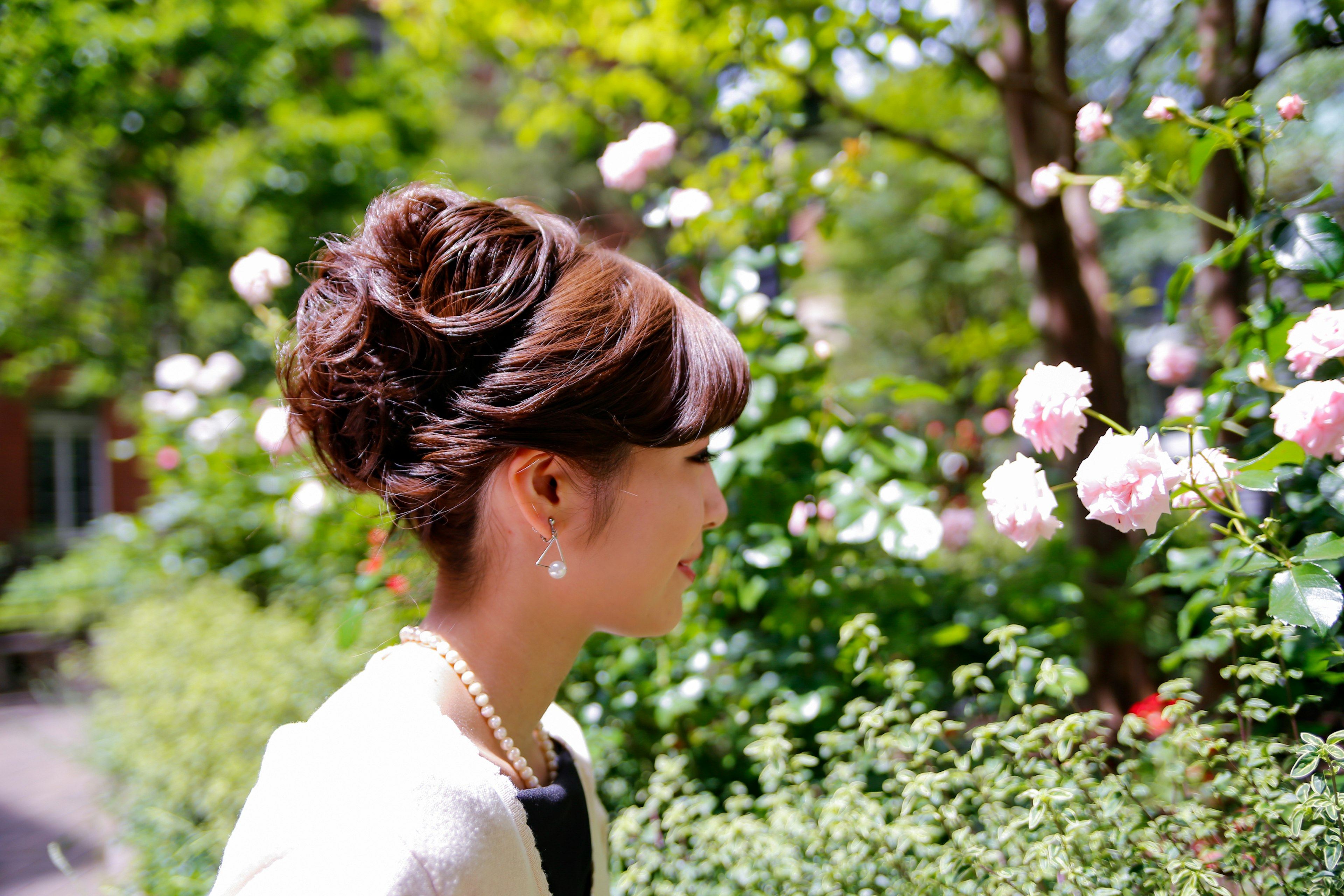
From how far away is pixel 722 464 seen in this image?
2.04 meters

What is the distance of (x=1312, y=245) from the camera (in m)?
1.21

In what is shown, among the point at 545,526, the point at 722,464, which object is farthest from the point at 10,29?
the point at 545,526

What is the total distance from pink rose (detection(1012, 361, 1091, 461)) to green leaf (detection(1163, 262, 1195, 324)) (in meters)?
0.47

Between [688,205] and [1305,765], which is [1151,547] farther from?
[688,205]

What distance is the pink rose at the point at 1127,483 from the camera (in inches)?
36.9

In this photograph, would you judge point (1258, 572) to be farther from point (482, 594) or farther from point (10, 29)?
point (10, 29)

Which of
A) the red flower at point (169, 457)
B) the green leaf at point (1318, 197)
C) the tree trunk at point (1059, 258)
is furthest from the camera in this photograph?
the red flower at point (169, 457)

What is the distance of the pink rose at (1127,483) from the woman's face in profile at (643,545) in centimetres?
50

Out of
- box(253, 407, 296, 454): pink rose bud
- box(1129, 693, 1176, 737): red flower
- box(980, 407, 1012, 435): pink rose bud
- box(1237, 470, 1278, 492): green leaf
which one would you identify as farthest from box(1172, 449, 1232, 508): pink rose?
box(980, 407, 1012, 435): pink rose bud

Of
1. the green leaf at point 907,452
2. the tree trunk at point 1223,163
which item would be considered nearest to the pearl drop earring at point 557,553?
the green leaf at point 907,452

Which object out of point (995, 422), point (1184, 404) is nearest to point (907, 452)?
point (1184, 404)

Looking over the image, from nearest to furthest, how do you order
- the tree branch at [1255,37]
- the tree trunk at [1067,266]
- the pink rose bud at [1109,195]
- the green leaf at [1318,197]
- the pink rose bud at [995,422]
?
the green leaf at [1318,197]
the pink rose bud at [1109,195]
the tree branch at [1255,37]
the tree trunk at [1067,266]
the pink rose bud at [995,422]

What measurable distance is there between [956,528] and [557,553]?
7.76 ft

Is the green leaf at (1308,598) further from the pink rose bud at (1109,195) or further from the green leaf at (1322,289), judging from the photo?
the pink rose bud at (1109,195)
